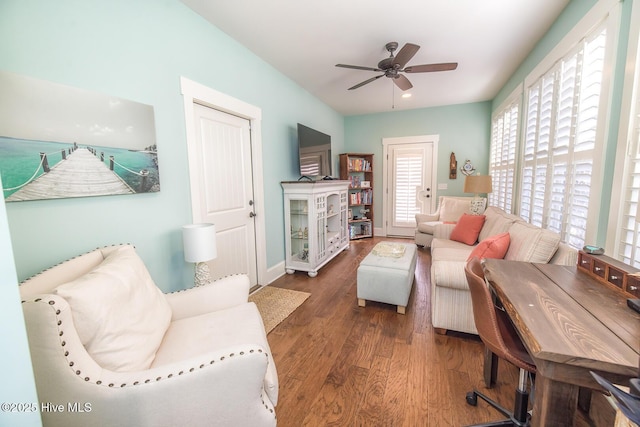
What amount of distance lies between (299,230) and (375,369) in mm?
2115

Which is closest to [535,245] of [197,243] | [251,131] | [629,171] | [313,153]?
[629,171]

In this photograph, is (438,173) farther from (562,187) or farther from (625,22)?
(625,22)

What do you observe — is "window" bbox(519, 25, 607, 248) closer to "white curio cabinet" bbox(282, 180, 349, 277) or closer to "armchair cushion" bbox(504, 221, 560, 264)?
"armchair cushion" bbox(504, 221, 560, 264)

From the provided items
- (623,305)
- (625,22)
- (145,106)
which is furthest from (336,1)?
(623,305)

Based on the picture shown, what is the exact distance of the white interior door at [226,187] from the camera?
2.31 m

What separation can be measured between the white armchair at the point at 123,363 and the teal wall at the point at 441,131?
4990mm

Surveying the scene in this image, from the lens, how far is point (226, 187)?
2.60 metres

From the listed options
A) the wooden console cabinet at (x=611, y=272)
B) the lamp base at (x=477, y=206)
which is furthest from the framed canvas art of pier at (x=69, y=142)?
the lamp base at (x=477, y=206)

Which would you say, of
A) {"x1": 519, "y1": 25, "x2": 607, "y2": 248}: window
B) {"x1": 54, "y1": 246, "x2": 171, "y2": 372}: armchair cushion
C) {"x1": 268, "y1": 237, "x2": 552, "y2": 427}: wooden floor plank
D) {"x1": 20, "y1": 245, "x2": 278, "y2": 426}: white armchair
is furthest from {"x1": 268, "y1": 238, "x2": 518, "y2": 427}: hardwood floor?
{"x1": 519, "y1": 25, "x2": 607, "y2": 248}: window

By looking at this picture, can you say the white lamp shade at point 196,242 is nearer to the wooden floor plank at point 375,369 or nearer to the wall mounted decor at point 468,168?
Answer: the wooden floor plank at point 375,369

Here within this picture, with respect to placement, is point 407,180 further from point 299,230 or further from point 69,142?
point 69,142

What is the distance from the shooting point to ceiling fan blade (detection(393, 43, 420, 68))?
2.23 meters

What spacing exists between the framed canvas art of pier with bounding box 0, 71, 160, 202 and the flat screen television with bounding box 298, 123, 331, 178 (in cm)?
199

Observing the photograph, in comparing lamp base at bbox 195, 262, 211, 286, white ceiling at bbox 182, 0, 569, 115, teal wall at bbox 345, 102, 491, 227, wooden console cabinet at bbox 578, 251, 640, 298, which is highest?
white ceiling at bbox 182, 0, 569, 115
